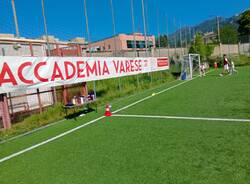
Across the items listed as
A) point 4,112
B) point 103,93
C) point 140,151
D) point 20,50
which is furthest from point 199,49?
point 140,151

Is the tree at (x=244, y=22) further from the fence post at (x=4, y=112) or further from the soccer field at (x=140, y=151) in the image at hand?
the fence post at (x=4, y=112)

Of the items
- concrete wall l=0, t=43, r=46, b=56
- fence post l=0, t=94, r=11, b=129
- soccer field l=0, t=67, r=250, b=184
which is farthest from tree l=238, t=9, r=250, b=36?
fence post l=0, t=94, r=11, b=129

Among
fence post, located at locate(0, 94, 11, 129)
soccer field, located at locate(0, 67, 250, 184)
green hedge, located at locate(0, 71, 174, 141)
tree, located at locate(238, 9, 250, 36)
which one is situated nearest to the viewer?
soccer field, located at locate(0, 67, 250, 184)

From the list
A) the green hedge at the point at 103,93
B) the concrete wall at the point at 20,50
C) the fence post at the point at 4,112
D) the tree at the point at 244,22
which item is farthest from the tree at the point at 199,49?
the tree at the point at 244,22

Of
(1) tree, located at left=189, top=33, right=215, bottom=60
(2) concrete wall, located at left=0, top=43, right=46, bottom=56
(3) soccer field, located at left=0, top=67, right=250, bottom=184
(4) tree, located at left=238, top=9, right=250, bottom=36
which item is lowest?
(3) soccer field, located at left=0, top=67, right=250, bottom=184

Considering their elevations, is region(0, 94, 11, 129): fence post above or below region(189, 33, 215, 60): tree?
below

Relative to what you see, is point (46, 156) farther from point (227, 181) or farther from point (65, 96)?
point (65, 96)

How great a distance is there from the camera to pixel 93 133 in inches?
241

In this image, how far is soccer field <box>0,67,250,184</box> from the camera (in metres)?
3.46

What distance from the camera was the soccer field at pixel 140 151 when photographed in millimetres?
3457

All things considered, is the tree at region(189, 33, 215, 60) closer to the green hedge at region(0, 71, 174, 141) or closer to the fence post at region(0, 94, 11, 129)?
the green hedge at region(0, 71, 174, 141)

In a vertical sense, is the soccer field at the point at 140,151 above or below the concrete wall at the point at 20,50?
below

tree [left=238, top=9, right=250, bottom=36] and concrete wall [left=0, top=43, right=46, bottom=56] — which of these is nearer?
concrete wall [left=0, top=43, right=46, bottom=56]

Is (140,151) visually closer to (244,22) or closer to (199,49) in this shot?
(199,49)
